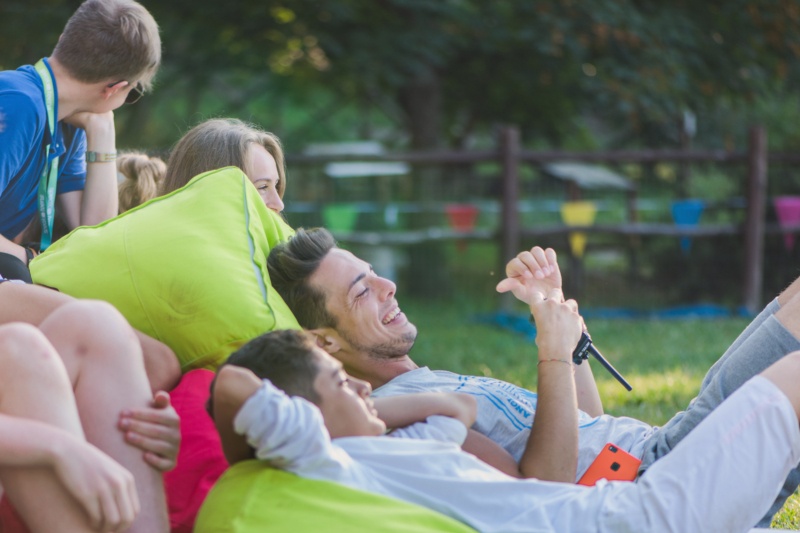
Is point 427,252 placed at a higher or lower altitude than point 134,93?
lower

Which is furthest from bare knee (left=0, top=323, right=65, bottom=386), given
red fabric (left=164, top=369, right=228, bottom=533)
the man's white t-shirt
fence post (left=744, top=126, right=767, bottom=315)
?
fence post (left=744, top=126, right=767, bottom=315)

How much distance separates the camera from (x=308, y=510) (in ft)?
6.40

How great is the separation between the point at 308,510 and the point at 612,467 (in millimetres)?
937

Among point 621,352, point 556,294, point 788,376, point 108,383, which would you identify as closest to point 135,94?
point 556,294

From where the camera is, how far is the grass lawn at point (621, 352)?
554 cm

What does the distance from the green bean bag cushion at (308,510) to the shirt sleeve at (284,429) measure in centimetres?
5

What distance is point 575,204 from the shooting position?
10594 mm

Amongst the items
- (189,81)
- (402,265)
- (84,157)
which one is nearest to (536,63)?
(402,265)

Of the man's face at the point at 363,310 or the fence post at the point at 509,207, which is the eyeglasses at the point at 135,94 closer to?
the man's face at the point at 363,310

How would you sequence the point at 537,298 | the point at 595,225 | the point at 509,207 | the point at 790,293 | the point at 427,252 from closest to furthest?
the point at 537,298 < the point at 790,293 < the point at 509,207 < the point at 595,225 < the point at 427,252

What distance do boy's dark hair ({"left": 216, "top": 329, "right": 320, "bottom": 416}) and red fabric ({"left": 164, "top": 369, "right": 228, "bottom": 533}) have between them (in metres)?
0.30

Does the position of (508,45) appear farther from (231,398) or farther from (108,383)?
(231,398)

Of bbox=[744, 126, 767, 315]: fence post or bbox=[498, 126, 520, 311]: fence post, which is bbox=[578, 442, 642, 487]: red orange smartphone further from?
bbox=[744, 126, 767, 315]: fence post

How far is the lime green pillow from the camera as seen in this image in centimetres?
257
